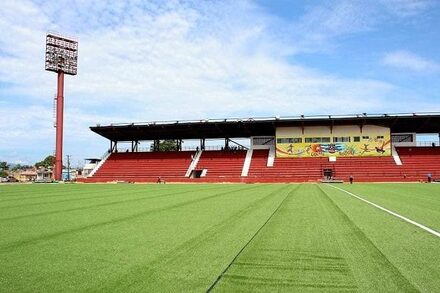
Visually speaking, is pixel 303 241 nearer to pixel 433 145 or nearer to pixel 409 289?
pixel 409 289

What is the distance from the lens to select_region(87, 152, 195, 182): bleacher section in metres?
60.2

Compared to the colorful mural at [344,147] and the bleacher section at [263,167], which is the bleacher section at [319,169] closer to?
the bleacher section at [263,167]

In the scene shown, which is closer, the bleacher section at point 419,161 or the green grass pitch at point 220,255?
the green grass pitch at point 220,255

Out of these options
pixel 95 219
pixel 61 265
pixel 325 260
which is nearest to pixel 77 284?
pixel 61 265

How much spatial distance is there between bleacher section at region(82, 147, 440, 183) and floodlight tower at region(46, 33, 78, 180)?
761cm

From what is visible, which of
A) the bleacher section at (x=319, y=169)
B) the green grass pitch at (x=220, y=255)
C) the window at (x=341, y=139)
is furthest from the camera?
Answer: the window at (x=341, y=139)

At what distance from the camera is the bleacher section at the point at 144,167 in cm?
6019

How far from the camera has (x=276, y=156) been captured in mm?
60781

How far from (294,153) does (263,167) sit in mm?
5671

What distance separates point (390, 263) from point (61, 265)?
178 inches

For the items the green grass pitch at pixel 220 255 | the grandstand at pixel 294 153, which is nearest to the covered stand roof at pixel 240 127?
the grandstand at pixel 294 153

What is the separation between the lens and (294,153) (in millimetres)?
60406

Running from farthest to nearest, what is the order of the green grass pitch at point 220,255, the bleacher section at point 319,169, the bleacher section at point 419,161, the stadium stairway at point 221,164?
the stadium stairway at point 221,164 → the bleacher section at point 419,161 → the bleacher section at point 319,169 → the green grass pitch at point 220,255

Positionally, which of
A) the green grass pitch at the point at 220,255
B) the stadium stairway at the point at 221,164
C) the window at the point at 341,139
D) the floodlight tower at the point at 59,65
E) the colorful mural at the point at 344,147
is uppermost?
the floodlight tower at the point at 59,65
